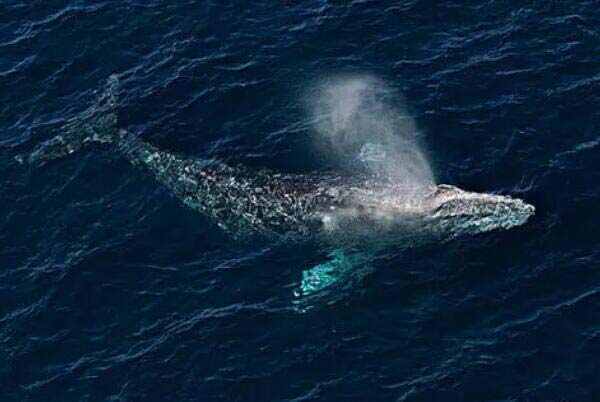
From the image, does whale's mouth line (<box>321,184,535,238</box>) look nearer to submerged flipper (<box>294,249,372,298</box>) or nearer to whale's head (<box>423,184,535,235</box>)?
whale's head (<box>423,184,535,235</box>)

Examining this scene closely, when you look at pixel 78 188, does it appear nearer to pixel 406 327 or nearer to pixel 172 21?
pixel 172 21

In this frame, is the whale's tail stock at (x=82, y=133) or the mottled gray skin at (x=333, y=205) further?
the whale's tail stock at (x=82, y=133)

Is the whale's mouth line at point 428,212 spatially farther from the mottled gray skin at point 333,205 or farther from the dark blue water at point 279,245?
the dark blue water at point 279,245

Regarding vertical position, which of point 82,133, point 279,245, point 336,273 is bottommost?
point 336,273

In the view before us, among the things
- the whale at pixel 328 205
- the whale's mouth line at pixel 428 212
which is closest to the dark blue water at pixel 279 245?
A: the whale at pixel 328 205

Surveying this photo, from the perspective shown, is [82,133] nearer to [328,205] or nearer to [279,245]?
[279,245]

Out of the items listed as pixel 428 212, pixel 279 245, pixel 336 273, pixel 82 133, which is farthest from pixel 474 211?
pixel 82 133
